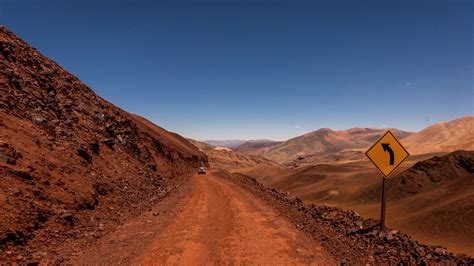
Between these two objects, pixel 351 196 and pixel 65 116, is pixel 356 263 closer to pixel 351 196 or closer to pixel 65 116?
pixel 65 116

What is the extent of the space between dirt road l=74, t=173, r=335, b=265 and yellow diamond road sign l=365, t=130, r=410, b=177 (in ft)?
9.74

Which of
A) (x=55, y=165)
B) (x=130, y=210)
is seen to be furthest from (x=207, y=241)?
(x=55, y=165)

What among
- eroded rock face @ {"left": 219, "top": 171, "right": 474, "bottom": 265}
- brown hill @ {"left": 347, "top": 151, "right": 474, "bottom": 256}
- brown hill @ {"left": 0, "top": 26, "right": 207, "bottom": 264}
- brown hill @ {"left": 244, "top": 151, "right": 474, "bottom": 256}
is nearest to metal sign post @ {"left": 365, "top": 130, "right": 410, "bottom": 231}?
eroded rock face @ {"left": 219, "top": 171, "right": 474, "bottom": 265}

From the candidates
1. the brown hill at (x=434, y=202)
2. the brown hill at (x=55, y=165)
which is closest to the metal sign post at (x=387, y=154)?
the brown hill at (x=434, y=202)

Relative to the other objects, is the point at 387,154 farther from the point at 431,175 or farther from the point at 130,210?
the point at 431,175

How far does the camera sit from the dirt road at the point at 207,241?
823cm

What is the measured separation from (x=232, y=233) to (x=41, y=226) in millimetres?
5960

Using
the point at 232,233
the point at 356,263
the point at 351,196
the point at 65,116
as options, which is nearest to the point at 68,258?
the point at 232,233

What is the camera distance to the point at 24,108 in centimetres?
1612

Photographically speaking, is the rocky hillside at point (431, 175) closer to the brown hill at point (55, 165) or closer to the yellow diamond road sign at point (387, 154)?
the yellow diamond road sign at point (387, 154)

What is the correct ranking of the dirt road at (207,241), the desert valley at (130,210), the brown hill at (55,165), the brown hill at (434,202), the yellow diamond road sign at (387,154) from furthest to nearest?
the brown hill at (434,202) → the brown hill at (55,165) → the yellow diamond road sign at (387,154) → the desert valley at (130,210) → the dirt road at (207,241)

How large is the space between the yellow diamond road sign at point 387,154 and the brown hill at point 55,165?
887cm

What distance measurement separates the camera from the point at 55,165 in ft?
44.3

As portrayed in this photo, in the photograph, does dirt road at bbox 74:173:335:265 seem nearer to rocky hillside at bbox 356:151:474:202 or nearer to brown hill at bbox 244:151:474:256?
brown hill at bbox 244:151:474:256
